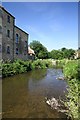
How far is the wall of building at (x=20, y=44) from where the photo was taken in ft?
103

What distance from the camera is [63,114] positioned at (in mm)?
7836

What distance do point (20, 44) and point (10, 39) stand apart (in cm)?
505

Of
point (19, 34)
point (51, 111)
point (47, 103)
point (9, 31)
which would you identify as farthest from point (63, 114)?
point (19, 34)

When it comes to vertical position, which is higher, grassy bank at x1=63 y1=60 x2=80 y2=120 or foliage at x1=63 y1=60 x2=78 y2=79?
foliage at x1=63 y1=60 x2=78 y2=79

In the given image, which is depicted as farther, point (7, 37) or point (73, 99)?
point (7, 37)

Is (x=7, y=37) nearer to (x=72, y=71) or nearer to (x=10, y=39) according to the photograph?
(x=10, y=39)

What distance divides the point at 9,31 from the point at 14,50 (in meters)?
3.95

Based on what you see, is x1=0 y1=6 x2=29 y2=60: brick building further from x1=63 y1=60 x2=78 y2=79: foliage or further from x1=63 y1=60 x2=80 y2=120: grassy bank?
x1=63 y1=60 x2=80 y2=120: grassy bank

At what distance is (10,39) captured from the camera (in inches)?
1128

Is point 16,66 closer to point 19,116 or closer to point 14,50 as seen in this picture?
point 14,50

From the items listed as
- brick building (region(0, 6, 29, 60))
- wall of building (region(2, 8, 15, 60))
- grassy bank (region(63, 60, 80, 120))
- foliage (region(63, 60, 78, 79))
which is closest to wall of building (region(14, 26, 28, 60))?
brick building (region(0, 6, 29, 60))

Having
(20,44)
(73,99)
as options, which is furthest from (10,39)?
(73,99)

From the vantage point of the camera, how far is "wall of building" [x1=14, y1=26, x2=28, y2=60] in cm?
3151

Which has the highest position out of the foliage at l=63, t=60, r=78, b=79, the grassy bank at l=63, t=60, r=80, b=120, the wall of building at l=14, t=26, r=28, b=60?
the wall of building at l=14, t=26, r=28, b=60
